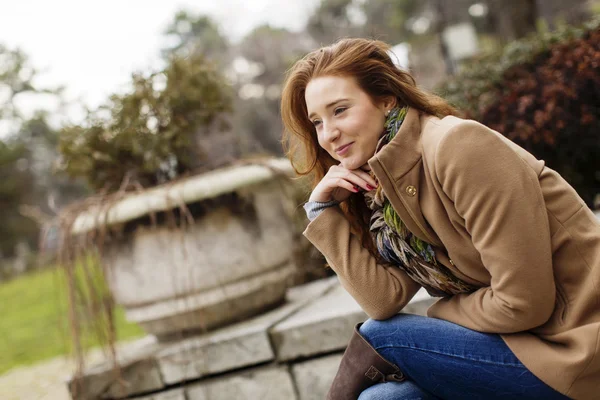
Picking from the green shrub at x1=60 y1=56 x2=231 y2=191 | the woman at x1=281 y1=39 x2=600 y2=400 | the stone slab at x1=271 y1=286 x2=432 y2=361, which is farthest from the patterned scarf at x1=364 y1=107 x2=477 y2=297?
the green shrub at x1=60 y1=56 x2=231 y2=191

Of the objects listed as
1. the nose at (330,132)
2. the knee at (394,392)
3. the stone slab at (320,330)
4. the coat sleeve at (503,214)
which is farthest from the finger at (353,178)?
the stone slab at (320,330)

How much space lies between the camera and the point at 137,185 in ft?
10.7

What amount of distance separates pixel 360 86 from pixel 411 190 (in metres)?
0.39

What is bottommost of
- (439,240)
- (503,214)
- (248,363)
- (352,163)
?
(248,363)

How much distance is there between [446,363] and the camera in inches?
67.5

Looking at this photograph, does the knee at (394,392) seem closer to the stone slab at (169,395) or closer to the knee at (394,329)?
the knee at (394,329)

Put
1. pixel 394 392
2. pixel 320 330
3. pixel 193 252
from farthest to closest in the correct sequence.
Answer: pixel 193 252 → pixel 320 330 → pixel 394 392

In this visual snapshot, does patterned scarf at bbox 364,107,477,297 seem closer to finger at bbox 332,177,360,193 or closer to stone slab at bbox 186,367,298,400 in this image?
finger at bbox 332,177,360,193

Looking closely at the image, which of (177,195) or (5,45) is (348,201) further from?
(5,45)

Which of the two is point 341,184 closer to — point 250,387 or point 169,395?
point 250,387

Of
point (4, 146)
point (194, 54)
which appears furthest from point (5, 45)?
point (194, 54)

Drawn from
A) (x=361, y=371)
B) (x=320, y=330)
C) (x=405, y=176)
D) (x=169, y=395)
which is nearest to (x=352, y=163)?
(x=405, y=176)

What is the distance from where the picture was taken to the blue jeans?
1.62 metres

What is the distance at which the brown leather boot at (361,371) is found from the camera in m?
1.83
